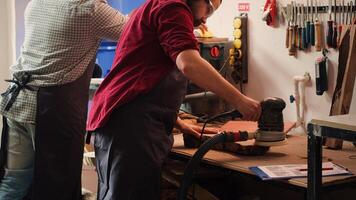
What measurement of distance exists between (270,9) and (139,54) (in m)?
0.95

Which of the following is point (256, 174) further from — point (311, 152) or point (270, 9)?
point (270, 9)

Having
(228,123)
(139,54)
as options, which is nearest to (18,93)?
(139,54)

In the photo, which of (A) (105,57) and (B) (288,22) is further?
(A) (105,57)

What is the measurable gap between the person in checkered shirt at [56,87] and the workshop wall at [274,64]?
2.29ft

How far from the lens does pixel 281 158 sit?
67.1 inches

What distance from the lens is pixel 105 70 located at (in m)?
2.99

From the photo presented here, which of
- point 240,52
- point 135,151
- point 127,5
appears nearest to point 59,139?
point 135,151

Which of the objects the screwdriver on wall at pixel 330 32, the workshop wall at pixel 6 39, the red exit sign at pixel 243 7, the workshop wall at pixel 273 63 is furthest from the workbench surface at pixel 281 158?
the workshop wall at pixel 6 39

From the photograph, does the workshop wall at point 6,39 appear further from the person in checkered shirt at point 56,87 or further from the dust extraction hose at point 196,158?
the dust extraction hose at point 196,158

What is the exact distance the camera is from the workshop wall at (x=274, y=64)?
2125 millimetres

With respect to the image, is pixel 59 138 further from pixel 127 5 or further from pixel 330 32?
pixel 127 5

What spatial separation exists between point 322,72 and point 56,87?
1.10 metres

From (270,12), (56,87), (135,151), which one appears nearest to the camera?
(135,151)

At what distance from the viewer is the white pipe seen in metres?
2.17
